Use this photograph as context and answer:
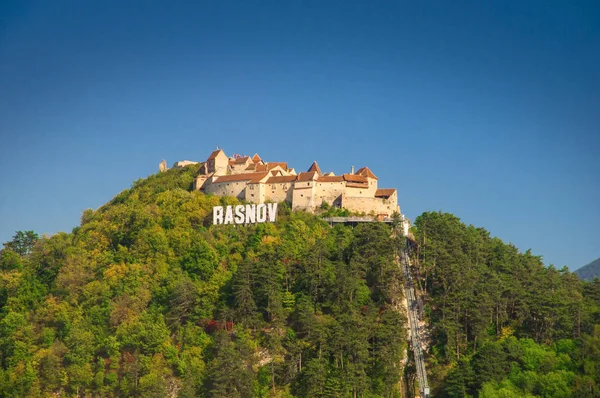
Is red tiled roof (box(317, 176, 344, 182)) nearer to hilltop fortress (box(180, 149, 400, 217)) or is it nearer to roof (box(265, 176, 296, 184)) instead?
hilltop fortress (box(180, 149, 400, 217))

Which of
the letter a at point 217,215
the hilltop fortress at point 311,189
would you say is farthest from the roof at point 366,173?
the letter a at point 217,215

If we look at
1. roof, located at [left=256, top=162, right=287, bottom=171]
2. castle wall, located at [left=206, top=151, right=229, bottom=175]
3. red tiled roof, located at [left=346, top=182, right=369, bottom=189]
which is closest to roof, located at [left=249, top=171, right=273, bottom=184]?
roof, located at [left=256, top=162, right=287, bottom=171]

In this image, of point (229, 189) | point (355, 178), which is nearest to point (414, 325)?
point (355, 178)

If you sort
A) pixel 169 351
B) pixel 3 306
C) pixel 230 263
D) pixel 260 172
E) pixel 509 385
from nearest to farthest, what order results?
1. pixel 509 385
2. pixel 169 351
3. pixel 230 263
4. pixel 3 306
5. pixel 260 172

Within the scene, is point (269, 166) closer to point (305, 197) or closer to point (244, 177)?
point (244, 177)

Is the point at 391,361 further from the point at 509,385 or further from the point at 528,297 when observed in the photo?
the point at 528,297

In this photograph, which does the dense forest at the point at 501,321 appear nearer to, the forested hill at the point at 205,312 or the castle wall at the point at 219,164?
the forested hill at the point at 205,312

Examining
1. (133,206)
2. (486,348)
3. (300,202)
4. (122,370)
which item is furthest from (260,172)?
(486,348)
